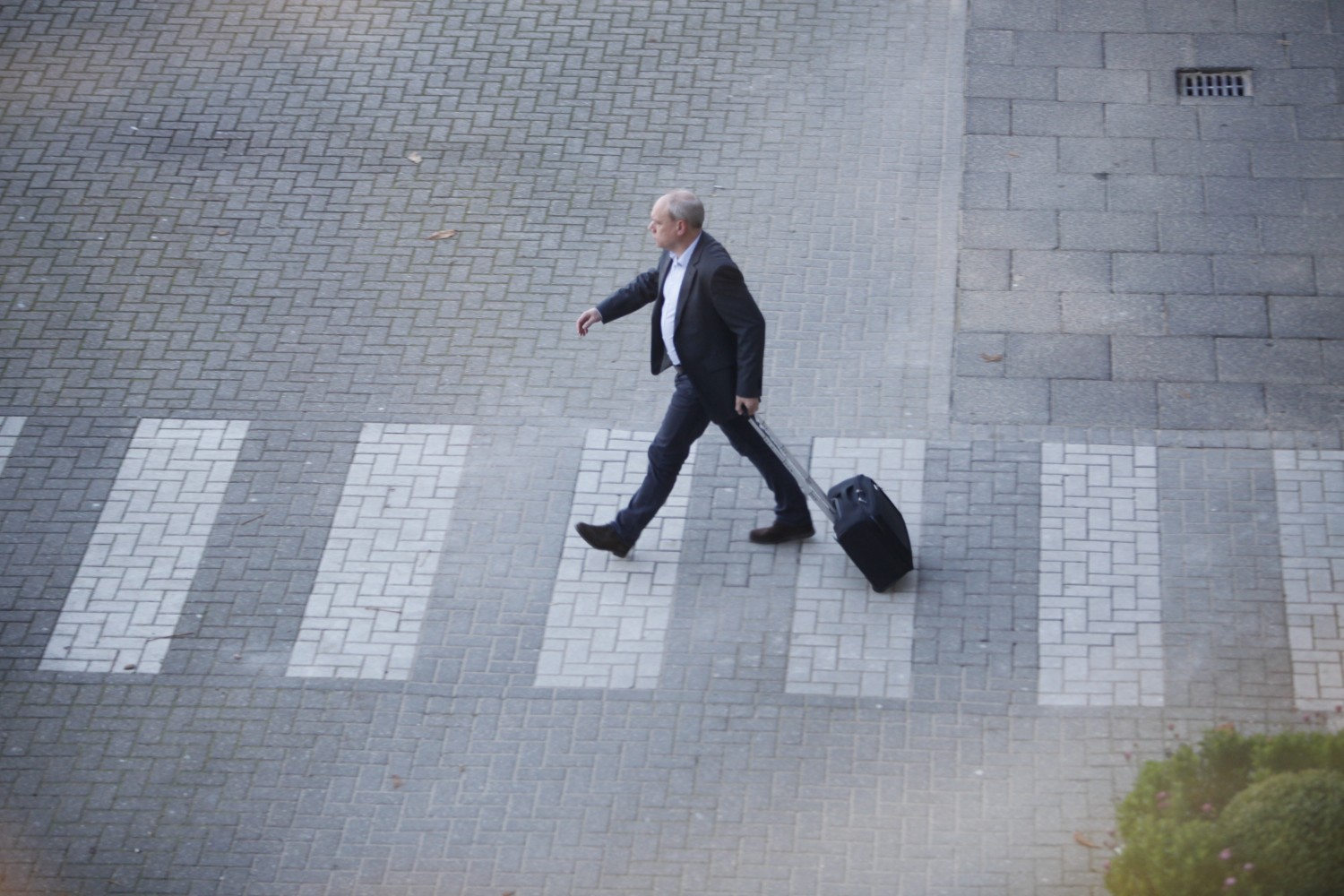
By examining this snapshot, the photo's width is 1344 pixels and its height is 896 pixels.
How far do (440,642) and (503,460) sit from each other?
1347 millimetres

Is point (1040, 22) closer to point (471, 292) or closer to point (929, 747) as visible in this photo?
point (471, 292)

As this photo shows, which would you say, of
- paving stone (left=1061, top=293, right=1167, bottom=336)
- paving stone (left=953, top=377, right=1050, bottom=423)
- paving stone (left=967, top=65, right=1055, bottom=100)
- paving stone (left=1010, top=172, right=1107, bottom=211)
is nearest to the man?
paving stone (left=953, top=377, right=1050, bottom=423)

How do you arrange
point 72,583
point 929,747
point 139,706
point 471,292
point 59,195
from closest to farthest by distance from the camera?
point 929,747
point 139,706
point 72,583
point 471,292
point 59,195

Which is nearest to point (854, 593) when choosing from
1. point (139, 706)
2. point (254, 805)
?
point (254, 805)

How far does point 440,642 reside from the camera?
7.81 m

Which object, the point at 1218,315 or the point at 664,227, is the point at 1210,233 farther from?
the point at 664,227

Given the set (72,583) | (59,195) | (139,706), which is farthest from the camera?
(59,195)

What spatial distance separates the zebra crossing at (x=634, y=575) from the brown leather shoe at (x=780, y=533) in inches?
4.9

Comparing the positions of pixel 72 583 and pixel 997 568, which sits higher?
pixel 997 568

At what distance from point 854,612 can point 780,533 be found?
25.6 inches

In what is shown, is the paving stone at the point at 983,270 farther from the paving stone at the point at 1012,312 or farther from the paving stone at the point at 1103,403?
the paving stone at the point at 1103,403

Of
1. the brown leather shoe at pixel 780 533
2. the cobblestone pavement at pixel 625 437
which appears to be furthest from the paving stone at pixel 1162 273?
the brown leather shoe at pixel 780 533

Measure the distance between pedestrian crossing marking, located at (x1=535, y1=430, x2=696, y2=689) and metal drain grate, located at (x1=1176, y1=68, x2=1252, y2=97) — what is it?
500cm

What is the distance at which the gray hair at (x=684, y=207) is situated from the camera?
704 centimetres
